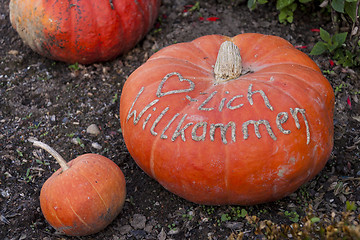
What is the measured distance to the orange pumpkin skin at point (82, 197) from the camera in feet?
8.46

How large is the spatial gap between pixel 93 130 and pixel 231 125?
1.48 metres

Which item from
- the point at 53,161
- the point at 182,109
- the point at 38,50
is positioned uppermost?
the point at 182,109

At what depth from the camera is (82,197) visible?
8.46 ft

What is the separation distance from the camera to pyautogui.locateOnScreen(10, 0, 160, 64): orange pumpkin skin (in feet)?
12.6

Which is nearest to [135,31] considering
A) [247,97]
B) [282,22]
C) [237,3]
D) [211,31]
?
[211,31]

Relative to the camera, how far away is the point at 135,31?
412 centimetres

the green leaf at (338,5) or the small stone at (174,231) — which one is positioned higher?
the green leaf at (338,5)

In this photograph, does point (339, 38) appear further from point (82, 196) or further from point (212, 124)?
point (82, 196)

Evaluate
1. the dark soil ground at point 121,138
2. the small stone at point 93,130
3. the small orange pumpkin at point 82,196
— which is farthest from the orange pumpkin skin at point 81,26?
the small orange pumpkin at point 82,196

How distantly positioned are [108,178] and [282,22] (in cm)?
273

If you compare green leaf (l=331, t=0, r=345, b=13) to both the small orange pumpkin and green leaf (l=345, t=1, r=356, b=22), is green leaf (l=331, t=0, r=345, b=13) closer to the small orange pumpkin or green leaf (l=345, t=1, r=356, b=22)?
green leaf (l=345, t=1, r=356, b=22)

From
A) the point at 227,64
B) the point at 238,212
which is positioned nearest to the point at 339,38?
the point at 227,64

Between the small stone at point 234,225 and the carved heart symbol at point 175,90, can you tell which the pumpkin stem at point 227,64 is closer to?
the carved heart symbol at point 175,90

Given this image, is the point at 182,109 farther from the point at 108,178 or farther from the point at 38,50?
the point at 38,50
